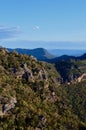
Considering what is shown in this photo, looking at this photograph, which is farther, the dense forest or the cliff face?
the cliff face

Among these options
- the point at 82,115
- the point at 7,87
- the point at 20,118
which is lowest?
the point at 82,115

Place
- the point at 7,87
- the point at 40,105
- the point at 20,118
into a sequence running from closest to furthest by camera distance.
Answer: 1. the point at 20,118
2. the point at 7,87
3. the point at 40,105

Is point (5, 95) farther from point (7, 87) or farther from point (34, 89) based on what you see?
point (34, 89)

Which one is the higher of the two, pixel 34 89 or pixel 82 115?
pixel 34 89

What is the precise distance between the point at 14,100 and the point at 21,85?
19.4 metres

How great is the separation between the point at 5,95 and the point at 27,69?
125 ft

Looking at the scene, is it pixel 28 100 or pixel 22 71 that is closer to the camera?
pixel 28 100

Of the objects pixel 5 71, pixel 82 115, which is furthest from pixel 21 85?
pixel 82 115

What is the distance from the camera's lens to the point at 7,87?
386ft

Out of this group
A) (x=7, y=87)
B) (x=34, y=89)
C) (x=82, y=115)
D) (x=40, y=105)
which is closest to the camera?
(x=7, y=87)

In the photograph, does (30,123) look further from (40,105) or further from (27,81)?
(27,81)

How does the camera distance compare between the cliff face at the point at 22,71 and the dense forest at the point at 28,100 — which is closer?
the dense forest at the point at 28,100

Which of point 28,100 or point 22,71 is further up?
point 22,71

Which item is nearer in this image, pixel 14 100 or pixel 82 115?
pixel 14 100
